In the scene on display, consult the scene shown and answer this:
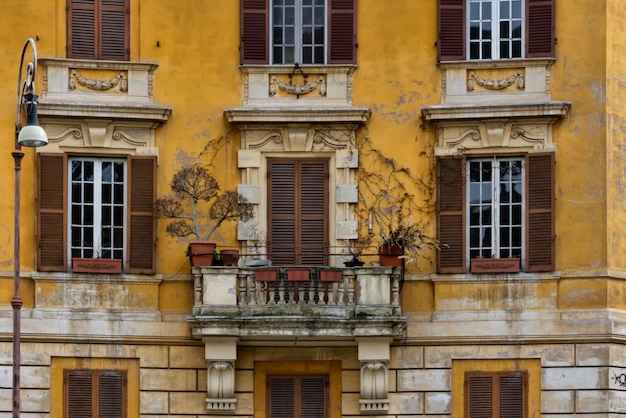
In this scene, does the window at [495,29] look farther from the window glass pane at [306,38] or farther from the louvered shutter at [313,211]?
the louvered shutter at [313,211]

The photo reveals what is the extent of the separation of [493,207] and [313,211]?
11.0ft

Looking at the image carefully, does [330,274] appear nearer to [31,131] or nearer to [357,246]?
[357,246]

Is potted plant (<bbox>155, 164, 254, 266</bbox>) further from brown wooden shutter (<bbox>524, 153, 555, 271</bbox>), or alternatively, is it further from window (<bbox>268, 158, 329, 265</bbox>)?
brown wooden shutter (<bbox>524, 153, 555, 271</bbox>)

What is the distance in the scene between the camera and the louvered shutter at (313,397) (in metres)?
33.5

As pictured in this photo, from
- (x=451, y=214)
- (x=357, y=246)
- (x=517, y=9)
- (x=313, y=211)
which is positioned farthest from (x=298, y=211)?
(x=517, y=9)

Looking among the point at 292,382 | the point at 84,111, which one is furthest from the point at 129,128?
the point at 292,382

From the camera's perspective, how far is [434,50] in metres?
33.9

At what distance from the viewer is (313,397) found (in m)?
33.5

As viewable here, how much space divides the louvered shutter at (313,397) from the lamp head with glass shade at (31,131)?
7.49 m

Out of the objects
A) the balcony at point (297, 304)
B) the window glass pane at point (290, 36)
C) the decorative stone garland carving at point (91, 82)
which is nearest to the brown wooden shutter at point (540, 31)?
the window glass pane at point (290, 36)

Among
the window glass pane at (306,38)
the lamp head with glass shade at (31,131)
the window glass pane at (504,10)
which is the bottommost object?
the lamp head with glass shade at (31,131)

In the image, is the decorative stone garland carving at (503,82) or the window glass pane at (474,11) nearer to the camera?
the decorative stone garland carving at (503,82)

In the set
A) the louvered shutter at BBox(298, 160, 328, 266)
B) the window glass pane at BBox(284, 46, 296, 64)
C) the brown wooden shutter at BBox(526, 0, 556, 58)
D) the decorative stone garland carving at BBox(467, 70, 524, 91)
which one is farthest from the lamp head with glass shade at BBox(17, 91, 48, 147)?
the brown wooden shutter at BBox(526, 0, 556, 58)

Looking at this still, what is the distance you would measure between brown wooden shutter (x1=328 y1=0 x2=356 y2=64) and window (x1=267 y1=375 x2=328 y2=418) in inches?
239
